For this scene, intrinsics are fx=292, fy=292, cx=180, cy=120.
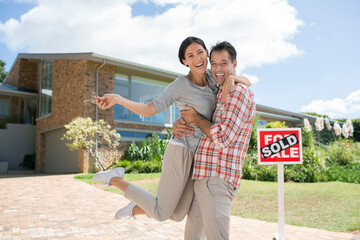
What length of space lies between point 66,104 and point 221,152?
1290 cm

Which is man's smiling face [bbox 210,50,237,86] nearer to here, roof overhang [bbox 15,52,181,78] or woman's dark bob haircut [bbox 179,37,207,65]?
woman's dark bob haircut [bbox 179,37,207,65]

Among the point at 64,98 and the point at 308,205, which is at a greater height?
the point at 64,98

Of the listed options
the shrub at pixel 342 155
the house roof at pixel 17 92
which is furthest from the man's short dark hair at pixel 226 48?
the house roof at pixel 17 92

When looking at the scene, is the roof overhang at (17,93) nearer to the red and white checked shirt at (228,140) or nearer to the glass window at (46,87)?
the glass window at (46,87)

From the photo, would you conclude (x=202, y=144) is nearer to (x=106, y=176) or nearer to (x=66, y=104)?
(x=106, y=176)

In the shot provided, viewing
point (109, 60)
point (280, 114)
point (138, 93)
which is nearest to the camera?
point (109, 60)

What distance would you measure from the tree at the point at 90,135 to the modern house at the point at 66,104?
0.45 m

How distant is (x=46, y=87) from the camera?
1648 centimetres

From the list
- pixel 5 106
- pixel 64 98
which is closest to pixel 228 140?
pixel 64 98

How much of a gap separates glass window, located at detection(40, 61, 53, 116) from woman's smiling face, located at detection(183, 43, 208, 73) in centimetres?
1514

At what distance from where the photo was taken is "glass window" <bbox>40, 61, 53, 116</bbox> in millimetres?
15952

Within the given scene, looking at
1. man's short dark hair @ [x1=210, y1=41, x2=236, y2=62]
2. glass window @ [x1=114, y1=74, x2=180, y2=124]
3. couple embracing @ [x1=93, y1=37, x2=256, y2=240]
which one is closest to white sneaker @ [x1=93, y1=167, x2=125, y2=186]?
couple embracing @ [x1=93, y1=37, x2=256, y2=240]

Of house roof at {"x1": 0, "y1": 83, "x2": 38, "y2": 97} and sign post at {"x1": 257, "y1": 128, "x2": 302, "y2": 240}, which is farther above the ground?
house roof at {"x1": 0, "y1": 83, "x2": 38, "y2": 97}

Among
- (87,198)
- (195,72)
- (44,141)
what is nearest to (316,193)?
(87,198)
